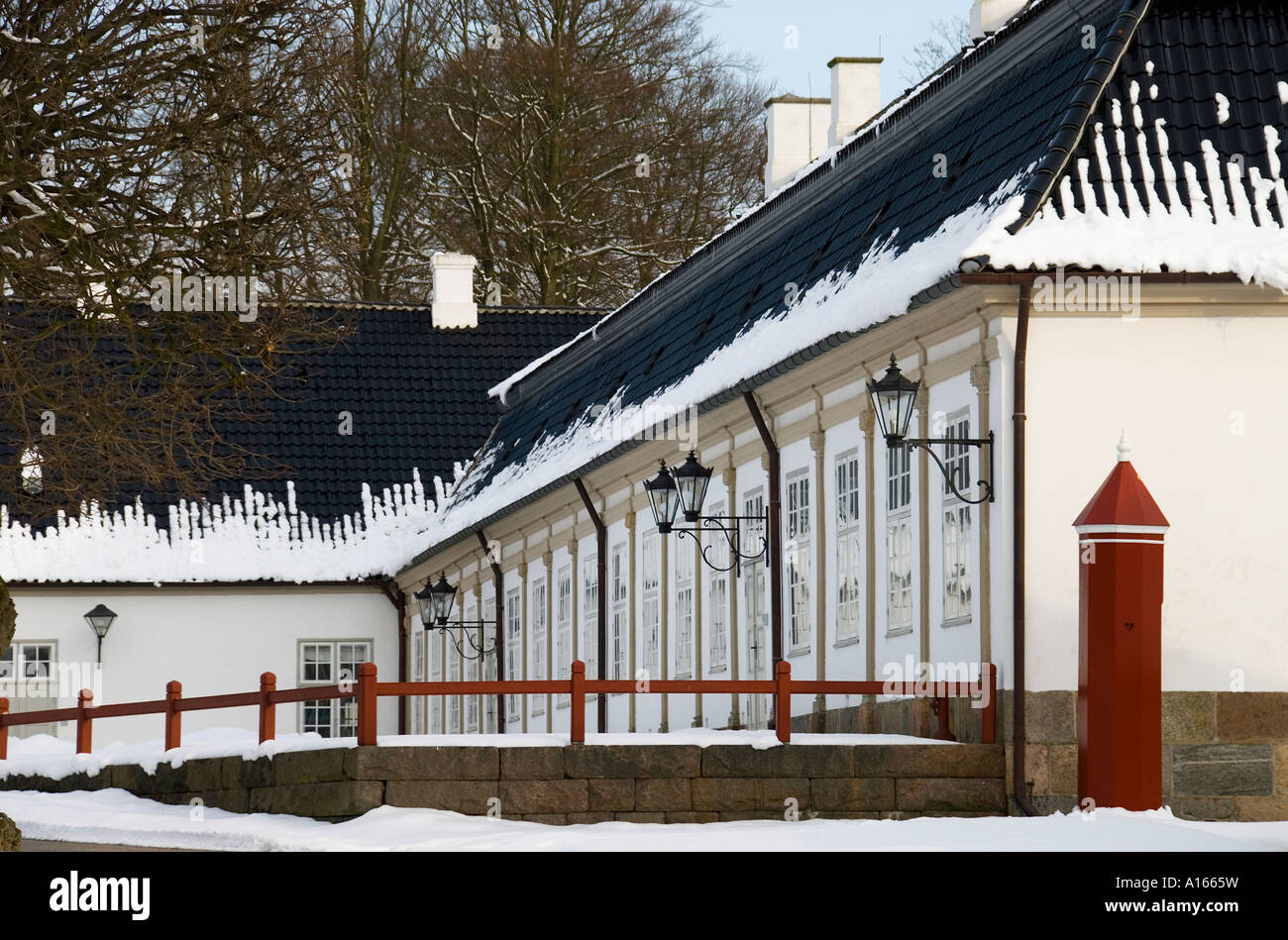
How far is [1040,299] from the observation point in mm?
18141

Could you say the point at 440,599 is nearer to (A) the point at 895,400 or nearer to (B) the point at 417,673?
(B) the point at 417,673

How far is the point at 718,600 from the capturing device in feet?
81.9

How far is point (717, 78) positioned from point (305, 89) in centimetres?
2390

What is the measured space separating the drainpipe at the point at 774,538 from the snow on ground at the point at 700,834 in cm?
480

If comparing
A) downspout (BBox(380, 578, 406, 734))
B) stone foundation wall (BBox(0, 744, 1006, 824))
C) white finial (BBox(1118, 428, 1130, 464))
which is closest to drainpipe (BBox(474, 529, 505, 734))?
downspout (BBox(380, 578, 406, 734))

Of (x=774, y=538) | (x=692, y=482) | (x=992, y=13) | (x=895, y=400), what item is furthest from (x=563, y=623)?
(x=895, y=400)

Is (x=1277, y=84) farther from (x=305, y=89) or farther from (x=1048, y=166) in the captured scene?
(x=305, y=89)

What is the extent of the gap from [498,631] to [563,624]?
88.3 inches

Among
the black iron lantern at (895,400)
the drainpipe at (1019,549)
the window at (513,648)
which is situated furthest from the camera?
the window at (513,648)

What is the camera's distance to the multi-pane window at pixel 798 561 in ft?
74.8

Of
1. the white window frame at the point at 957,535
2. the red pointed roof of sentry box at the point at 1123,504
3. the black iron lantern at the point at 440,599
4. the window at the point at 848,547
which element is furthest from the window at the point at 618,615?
the red pointed roof of sentry box at the point at 1123,504

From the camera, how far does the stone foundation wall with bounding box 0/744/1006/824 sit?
1819 cm

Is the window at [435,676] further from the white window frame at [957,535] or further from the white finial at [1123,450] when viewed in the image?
the white finial at [1123,450]

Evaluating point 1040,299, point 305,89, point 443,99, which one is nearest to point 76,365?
point 305,89
